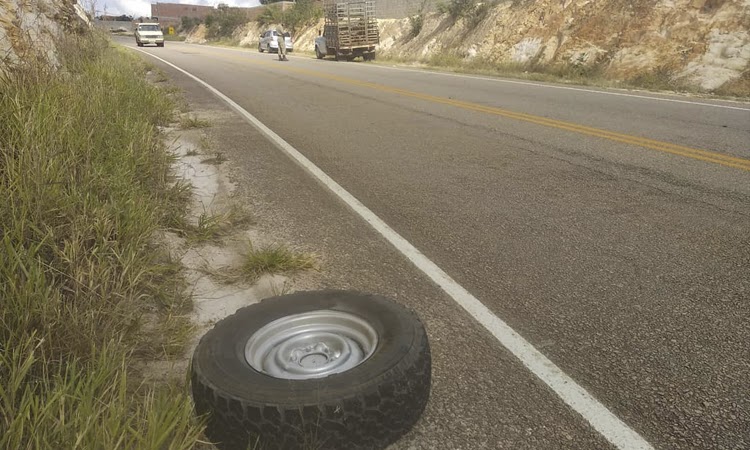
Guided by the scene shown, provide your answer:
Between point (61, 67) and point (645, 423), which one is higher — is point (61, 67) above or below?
above

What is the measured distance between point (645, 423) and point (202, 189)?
4.33 metres

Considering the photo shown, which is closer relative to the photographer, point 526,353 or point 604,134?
point 526,353

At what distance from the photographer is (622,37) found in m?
18.2

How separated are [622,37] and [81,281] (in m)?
19.2

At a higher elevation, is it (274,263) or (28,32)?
(28,32)

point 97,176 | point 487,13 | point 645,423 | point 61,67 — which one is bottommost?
point 645,423

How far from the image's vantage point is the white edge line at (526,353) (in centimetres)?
220

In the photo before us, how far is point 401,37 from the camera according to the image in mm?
34250

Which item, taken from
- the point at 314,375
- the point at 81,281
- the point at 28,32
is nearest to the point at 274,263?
the point at 81,281

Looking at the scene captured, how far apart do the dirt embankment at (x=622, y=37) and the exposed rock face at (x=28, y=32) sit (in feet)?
47.6

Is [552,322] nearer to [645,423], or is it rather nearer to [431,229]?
[645,423]

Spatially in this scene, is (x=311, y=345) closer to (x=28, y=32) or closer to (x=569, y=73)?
(x=28, y=32)

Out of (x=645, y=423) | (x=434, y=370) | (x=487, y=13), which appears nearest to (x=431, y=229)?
(x=434, y=370)

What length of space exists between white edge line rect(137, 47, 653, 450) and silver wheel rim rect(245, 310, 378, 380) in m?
0.82
